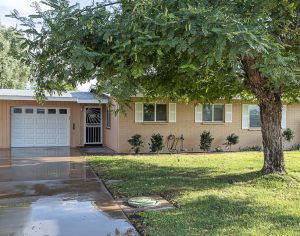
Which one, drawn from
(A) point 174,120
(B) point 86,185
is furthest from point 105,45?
(A) point 174,120

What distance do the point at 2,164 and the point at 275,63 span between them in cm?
1063

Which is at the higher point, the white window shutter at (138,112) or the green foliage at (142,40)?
the green foliage at (142,40)

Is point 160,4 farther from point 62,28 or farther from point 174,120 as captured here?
point 174,120

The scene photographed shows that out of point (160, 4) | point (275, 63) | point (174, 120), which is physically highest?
point (160, 4)

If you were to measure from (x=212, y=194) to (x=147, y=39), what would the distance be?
4.33 m

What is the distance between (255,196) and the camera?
24.5 feet

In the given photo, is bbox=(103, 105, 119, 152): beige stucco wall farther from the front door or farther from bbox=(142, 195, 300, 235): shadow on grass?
bbox=(142, 195, 300, 235): shadow on grass

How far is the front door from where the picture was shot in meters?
19.6

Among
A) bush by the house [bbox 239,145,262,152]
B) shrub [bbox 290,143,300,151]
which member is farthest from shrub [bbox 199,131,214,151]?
shrub [bbox 290,143,300,151]

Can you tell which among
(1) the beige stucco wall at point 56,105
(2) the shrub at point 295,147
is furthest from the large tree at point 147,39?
(2) the shrub at point 295,147

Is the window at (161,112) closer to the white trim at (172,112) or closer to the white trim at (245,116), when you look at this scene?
the white trim at (172,112)

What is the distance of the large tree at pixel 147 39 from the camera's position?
453 centimetres

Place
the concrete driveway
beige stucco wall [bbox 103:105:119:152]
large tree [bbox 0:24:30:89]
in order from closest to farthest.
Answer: the concrete driveway < beige stucco wall [bbox 103:105:119:152] < large tree [bbox 0:24:30:89]

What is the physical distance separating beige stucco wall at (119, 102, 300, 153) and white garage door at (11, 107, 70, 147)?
15.4 feet
